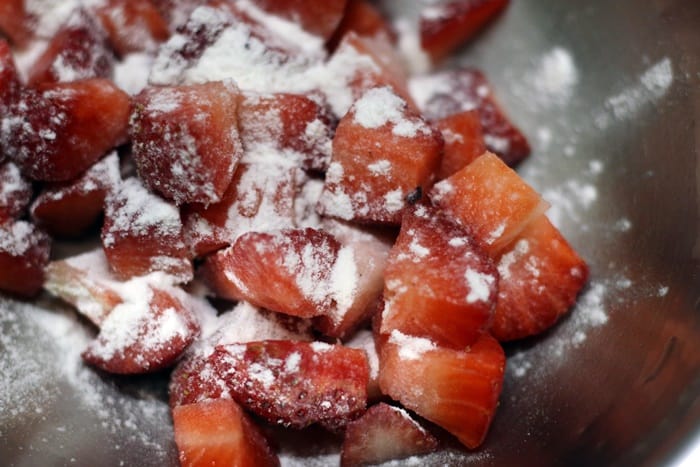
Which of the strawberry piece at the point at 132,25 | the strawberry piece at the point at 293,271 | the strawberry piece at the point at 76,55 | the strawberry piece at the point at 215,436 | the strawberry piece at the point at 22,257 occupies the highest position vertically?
the strawberry piece at the point at 293,271

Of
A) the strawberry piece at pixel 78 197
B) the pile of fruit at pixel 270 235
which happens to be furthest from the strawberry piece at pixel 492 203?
the strawberry piece at pixel 78 197

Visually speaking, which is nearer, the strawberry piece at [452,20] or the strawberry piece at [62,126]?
the strawberry piece at [62,126]

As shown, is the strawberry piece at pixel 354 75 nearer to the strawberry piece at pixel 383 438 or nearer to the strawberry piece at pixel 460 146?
the strawberry piece at pixel 460 146

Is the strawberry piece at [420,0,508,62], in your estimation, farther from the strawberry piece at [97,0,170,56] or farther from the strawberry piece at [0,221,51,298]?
the strawberry piece at [0,221,51,298]

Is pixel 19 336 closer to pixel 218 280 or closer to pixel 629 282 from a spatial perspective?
pixel 218 280

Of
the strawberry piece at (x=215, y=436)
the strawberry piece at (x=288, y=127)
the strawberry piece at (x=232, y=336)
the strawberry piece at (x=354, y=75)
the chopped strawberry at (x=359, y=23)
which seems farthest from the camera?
the chopped strawberry at (x=359, y=23)

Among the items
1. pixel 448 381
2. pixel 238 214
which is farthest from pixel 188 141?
pixel 448 381
